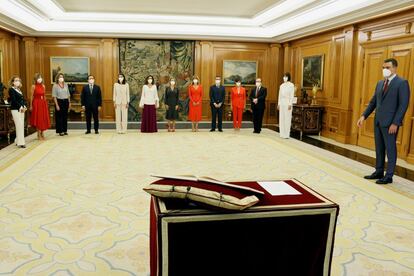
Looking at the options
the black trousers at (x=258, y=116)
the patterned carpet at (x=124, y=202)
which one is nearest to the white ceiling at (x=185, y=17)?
the black trousers at (x=258, y=116)

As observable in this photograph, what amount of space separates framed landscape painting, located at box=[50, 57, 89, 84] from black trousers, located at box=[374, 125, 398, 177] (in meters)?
10.1

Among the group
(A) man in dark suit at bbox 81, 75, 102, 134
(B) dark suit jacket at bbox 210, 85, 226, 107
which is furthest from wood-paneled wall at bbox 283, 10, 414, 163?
(A) man in dark suit at bbox 81, 75, 102, 134

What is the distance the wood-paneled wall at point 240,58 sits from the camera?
1345 cm

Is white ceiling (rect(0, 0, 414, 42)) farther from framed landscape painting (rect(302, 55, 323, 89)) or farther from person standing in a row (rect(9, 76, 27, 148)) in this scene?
person standing in a row (rect(9, 76, 27, 148))

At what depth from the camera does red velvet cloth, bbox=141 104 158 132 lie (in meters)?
11.0

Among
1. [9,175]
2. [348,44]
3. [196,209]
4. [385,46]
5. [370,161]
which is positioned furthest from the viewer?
[348,44]

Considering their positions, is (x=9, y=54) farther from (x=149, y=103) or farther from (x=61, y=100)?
(x=149, y=103)

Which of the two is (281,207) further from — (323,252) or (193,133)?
(193,133)

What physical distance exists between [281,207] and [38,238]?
2413 millimetres

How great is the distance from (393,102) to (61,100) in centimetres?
801

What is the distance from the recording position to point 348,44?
31.3 feet

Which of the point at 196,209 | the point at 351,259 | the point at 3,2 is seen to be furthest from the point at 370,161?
the point at 3,2

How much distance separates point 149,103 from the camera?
431 inches

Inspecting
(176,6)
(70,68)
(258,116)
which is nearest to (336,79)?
(258,116)
